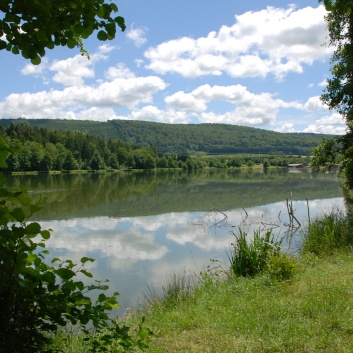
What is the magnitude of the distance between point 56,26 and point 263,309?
503 centimetres

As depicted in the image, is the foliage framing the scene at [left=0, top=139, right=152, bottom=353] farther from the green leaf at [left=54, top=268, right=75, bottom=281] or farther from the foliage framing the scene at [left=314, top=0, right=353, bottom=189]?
the foliage framing the scene at [left=314, top=0, right=353, bottom=189]

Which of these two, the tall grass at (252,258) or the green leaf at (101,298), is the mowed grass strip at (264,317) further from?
the green leaf at (101,298)

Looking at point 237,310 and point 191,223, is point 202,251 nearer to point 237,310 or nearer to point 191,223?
point 191,223

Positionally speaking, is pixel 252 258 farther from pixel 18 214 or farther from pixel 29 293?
pixel 18 214

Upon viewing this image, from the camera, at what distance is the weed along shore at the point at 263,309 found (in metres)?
4.64

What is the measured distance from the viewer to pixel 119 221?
2455 centimetres

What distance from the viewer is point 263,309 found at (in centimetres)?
584

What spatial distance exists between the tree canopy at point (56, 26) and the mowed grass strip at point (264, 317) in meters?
3.71

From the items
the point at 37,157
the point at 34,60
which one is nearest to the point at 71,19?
the point at 34,60

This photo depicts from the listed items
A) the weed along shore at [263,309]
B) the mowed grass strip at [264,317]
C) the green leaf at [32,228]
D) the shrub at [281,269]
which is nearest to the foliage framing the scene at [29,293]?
the green leaf at [32,228]

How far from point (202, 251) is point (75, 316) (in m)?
13.4

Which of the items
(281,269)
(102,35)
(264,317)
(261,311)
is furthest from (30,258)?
(281,269)

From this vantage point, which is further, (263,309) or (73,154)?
(73,154)

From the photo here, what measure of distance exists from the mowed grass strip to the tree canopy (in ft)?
12.2
